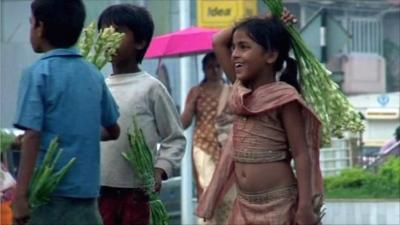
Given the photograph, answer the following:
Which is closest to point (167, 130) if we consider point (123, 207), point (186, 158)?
point (123, 207)

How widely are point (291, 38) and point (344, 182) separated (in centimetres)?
904

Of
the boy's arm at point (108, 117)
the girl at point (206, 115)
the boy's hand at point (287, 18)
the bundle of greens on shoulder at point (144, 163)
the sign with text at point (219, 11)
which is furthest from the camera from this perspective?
the sign with text at point (219, 11)

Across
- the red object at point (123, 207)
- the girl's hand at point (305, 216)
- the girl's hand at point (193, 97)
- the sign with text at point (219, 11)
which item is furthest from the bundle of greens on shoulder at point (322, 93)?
the sign with text at point (219, 11)

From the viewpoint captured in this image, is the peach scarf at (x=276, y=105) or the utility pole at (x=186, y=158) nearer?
the peach scarf at (x=276, y=105)

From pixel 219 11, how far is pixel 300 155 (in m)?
9.93

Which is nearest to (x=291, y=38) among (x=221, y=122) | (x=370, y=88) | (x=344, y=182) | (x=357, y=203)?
(x=221, y=122)

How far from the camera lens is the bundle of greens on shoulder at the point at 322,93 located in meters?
7.27

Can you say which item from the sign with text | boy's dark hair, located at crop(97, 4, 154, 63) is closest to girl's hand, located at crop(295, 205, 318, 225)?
boy's dark hair, located at crop(97, 4, 154, 63)

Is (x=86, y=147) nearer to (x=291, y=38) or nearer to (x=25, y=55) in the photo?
(x=291, y=38)

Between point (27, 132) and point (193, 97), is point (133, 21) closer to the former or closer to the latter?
point (27, 132)

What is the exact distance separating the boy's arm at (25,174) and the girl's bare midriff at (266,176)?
62.1 inches

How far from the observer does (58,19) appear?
227 inches

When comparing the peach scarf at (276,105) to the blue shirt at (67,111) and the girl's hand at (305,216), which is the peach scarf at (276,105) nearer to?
the girl's hand at (305,216)

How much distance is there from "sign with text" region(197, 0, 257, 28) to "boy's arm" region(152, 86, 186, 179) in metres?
9.33
